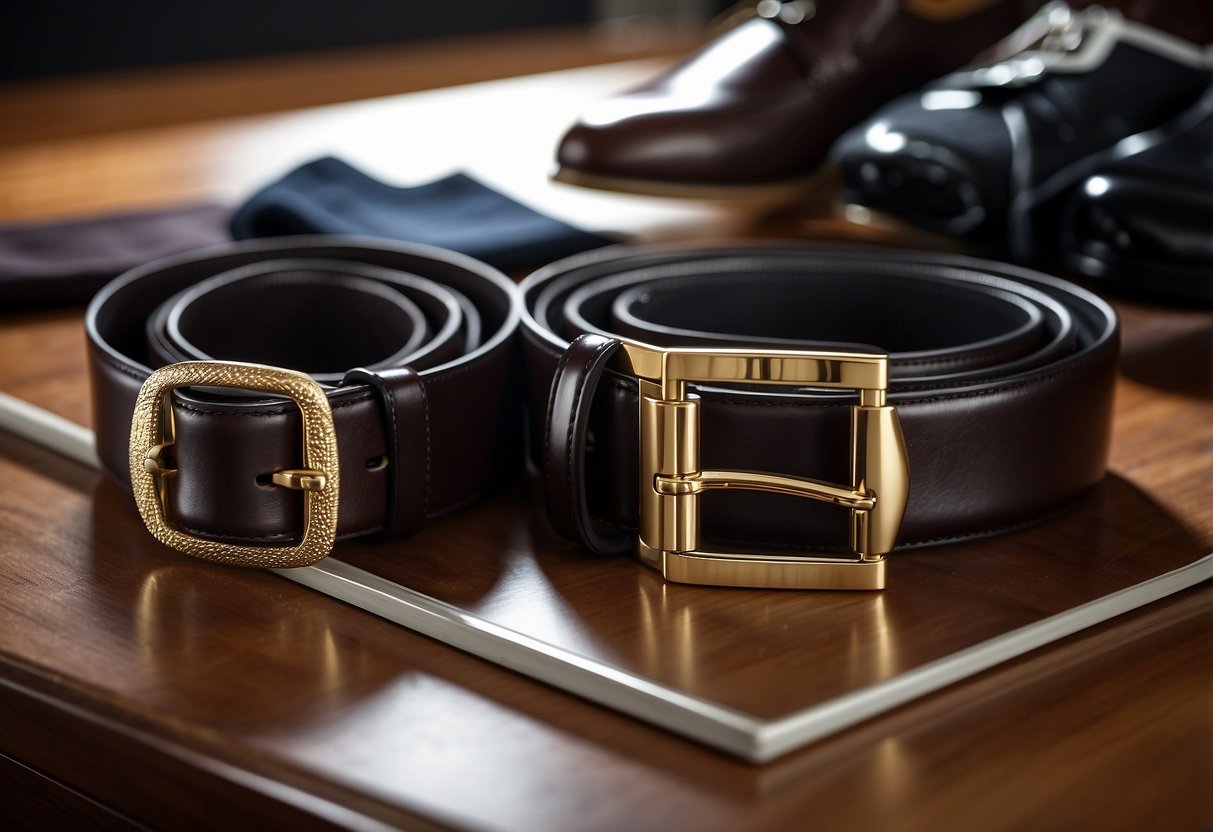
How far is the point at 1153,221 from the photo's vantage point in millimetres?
804

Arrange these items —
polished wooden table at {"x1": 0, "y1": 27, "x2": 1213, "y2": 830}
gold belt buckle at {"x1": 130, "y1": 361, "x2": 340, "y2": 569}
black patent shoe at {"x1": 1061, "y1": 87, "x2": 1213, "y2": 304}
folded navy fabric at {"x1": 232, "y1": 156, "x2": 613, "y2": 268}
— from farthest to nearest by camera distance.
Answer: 1. folded navy fabric at {"x1": 232, "y1": 156, "x2": 613, "y2": 268}
2. black patent shoe at {"x1": 1061, "y1": 87, "x2": 1213, "y2": 304}
3. gold belt buckle at {"x1": 130, "y1": 361, "x2": 340, "y2": 569}
4. polished wooden table at {"x1": 0, "y1": 27, "x2": 1213, "y2": 830}

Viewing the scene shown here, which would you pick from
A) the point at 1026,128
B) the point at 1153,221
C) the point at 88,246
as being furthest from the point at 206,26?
the point at 1153,221

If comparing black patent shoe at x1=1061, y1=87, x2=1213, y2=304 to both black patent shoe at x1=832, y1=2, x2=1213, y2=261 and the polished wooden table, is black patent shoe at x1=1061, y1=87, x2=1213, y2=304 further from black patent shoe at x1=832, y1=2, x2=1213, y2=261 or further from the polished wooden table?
the polished wooden table

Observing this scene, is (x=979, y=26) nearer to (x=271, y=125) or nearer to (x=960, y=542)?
(x=960, y=542)

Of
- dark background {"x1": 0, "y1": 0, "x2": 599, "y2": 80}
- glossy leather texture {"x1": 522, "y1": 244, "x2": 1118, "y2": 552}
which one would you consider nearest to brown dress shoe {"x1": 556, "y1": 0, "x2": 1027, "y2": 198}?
glossy leather texture {"x1": 522, "y1": 244, "x2": 1118, "y2": 552}

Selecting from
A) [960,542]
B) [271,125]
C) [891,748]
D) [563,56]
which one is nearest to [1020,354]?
[960,542]

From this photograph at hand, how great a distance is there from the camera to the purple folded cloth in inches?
34.0

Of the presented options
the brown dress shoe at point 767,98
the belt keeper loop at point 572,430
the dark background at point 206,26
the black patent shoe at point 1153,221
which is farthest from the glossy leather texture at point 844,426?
the dark background at point 206,26

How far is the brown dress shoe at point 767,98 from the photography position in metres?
0.92

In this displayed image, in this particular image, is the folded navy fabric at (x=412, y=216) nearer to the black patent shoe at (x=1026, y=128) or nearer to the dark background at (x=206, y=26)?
the black patent shoe at (x=1026, y=128)

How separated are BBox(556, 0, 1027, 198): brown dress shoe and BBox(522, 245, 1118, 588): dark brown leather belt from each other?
13.8 inches

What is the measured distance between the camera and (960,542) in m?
0.53

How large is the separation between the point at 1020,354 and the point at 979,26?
52cm

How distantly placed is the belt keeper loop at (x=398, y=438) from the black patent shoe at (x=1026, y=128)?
0.47 meters
